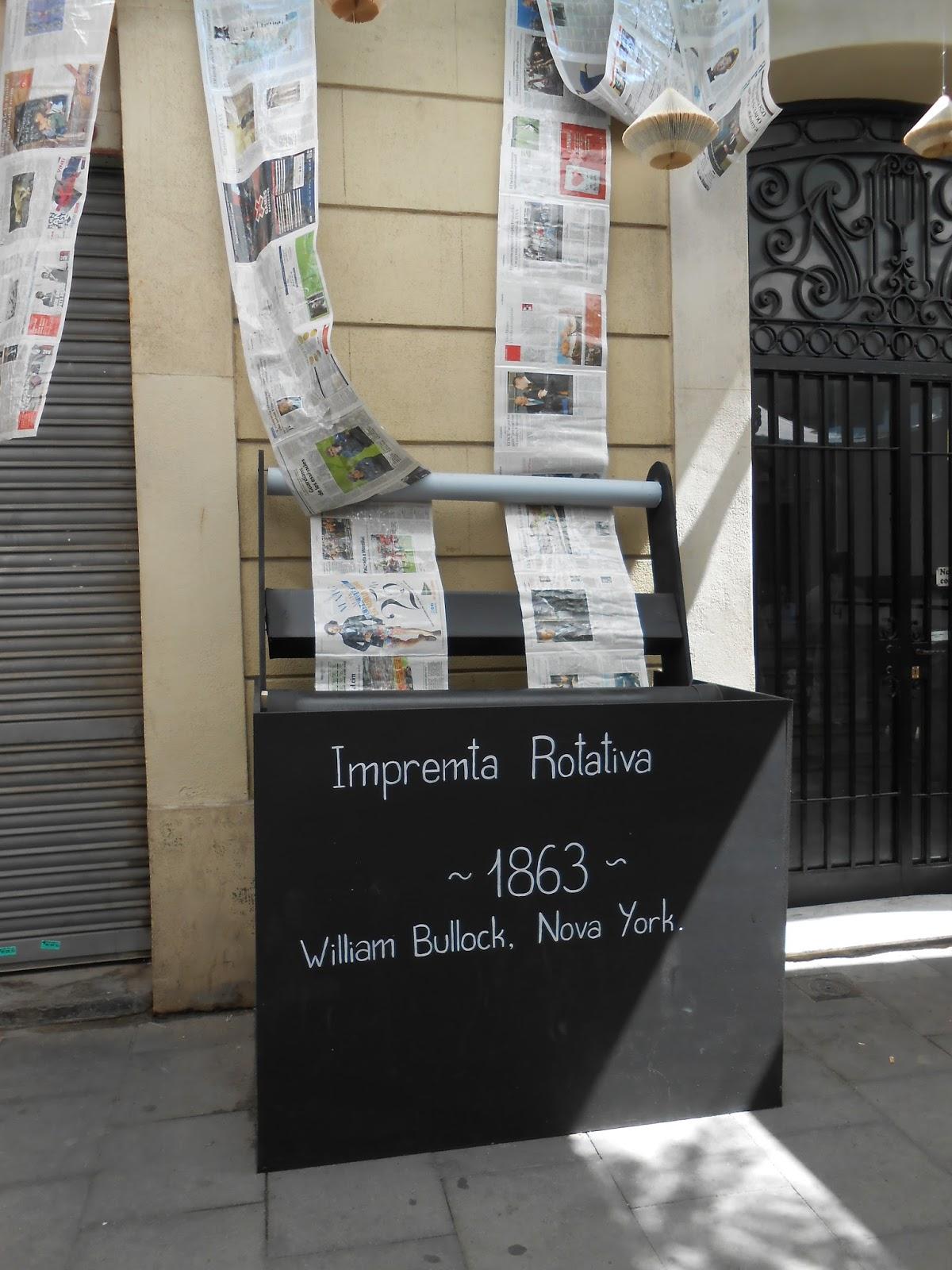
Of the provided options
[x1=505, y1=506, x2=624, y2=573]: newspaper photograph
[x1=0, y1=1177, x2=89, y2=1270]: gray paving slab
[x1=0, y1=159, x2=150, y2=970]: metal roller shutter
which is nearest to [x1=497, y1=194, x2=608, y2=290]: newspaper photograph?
A: [x1=505, y1=506, x2=624, y2=573]: newspaper photograph

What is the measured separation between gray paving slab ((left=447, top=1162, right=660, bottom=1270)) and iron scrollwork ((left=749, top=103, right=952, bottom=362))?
142 inches

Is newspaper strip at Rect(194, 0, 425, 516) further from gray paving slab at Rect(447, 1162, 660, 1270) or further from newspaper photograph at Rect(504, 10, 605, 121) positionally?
gray paving slab at Rect(447, 1162, 660, 1270)

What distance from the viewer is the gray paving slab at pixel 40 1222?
2512 mm

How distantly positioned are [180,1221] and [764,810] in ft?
6.71

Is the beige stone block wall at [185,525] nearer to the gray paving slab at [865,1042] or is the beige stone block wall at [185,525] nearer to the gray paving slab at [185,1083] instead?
the gray paving slab at [185,1083]

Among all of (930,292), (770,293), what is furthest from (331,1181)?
(930,292)

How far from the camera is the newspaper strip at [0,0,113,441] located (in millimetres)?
3391

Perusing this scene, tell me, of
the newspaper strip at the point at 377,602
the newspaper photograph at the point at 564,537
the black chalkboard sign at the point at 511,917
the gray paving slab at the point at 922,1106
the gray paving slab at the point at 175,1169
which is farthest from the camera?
the newspaper photograph at the point at 564,537

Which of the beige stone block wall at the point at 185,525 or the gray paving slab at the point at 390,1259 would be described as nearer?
the gray paving slab at the point at 390,1259

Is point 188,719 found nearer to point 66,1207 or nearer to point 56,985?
point 56,985

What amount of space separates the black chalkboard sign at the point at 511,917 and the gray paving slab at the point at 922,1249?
642mm

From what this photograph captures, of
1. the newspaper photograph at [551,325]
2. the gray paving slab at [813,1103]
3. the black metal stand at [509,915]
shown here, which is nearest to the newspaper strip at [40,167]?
the black metal stand at [509,915]

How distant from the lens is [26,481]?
3.94 metres

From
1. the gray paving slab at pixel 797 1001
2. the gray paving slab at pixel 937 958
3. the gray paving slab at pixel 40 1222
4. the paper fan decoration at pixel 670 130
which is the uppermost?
the paper fan decoration at pixel 670 130
